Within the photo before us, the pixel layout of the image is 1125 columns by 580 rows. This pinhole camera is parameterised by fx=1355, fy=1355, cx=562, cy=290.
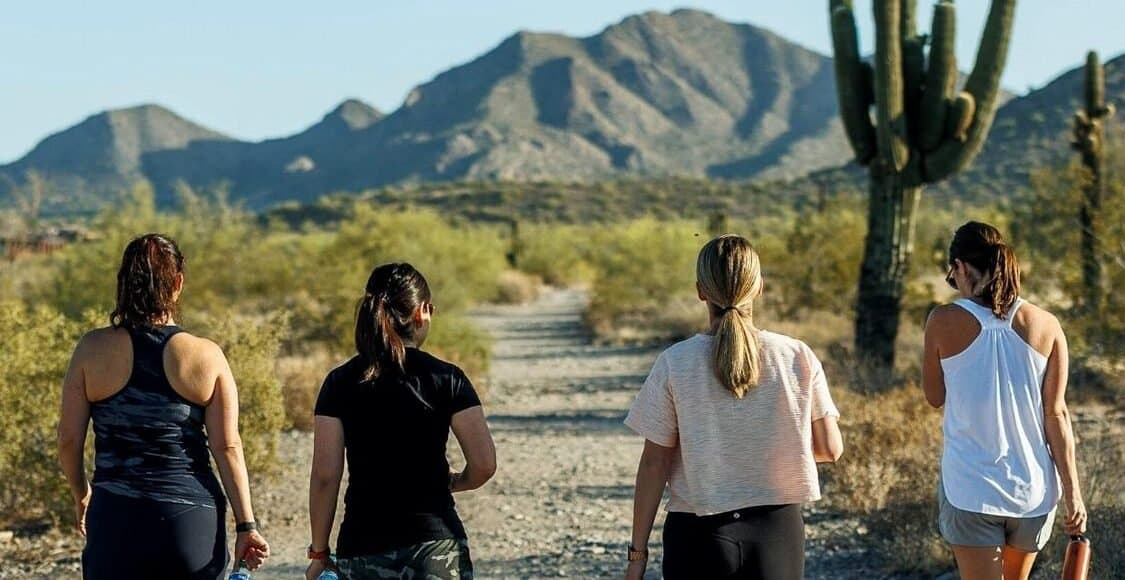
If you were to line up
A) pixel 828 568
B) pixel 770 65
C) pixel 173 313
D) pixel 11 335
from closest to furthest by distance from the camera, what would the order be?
pixel 173 313 → pixel 828 568 → pixel 11 335 → pixel 770 65

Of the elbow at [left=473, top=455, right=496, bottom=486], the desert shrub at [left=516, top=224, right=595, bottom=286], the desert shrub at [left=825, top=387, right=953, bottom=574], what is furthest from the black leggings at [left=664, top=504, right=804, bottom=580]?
the desert shrub at [left=516, top=224, right=595, bottom=286]

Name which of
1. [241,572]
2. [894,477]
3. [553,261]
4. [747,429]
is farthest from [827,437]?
[553,261]

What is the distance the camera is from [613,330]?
84.5ft

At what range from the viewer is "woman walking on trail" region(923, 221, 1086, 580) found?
4.07 meters

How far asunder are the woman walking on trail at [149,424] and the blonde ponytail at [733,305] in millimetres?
1475

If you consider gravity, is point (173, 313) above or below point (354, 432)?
above

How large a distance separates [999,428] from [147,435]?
8.27 ft

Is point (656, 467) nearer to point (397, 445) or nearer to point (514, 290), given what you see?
point (397, 445)

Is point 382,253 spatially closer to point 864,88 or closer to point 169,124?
point 864,88

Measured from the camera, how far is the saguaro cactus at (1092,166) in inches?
506

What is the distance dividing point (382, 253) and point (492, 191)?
195 feet

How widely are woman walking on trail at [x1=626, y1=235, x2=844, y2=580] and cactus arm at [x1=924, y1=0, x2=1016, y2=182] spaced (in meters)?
9.89

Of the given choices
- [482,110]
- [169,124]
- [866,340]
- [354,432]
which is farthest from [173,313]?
[169,124]

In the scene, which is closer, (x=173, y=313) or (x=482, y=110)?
(x=173, y=313)
